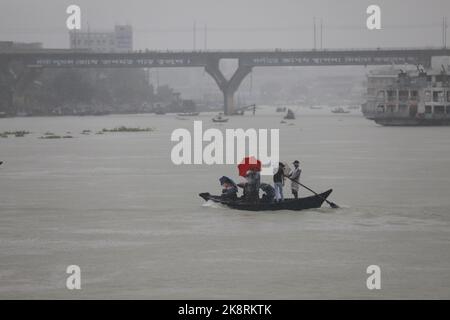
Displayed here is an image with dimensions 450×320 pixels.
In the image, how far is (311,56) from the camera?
7274 inches

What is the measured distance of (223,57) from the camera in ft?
606

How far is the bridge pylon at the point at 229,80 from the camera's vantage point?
183 metres

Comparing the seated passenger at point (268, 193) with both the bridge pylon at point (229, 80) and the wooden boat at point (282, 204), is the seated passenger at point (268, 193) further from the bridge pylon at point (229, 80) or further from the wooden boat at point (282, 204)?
the bridge pylon at point (229, 80)

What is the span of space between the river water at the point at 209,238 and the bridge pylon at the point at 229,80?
129585 millimetres

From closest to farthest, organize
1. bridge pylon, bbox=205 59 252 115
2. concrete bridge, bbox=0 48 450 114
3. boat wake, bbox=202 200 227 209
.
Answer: boat wake, bbox=202 200 227 209
concrete bridge, bbox=0 48 450 114
bridge pylon, bbox=205 59 252 115

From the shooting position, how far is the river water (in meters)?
22.9

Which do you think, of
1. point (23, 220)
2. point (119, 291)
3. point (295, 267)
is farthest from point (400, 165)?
point (119, 291)

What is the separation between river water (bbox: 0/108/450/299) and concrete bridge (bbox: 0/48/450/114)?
129 m

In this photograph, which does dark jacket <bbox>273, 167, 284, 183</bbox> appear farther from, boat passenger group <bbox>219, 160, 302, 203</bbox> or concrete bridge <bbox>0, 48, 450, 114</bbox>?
concrete bridge <bbox>0, 48, 450, 114</bbox>

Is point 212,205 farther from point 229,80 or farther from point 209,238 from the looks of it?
point 229,80

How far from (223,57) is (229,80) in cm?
436

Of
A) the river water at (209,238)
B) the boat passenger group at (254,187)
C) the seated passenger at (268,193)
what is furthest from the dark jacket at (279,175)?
the river water at (209,238)

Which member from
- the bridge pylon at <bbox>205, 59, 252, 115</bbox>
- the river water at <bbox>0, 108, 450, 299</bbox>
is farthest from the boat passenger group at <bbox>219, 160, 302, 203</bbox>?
the bridge pylon at <bbox>205, 59, 252, 115</bbox>
